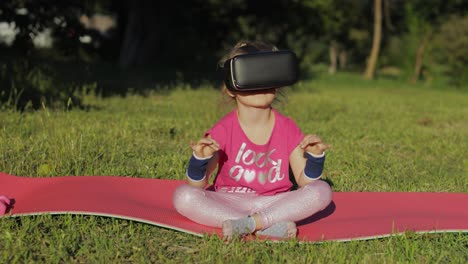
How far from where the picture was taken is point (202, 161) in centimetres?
334

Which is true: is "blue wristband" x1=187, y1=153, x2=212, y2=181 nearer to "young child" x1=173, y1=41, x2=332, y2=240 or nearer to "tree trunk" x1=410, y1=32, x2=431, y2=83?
"young child" x1=173, y1=41, x2=332, y2=240

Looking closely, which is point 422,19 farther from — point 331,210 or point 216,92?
point 331,210

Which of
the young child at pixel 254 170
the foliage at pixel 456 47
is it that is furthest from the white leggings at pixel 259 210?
the foliage at pixel 456 47

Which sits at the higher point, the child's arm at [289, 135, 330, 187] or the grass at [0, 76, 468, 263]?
the child's arm at [289, 135, 330, 187]

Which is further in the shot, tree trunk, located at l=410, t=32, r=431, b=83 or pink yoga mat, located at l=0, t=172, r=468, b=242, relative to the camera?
tree trunk, located at l=410, t=32, r=431, b=83

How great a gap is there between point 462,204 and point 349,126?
3.77 m

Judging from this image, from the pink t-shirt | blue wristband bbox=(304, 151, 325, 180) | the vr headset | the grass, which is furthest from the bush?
blue wristband bbox=(304, 151, 325, 180)

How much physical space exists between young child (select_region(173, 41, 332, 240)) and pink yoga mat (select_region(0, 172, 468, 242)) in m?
0.13

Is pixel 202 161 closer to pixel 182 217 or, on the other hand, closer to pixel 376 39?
pixel 182 217

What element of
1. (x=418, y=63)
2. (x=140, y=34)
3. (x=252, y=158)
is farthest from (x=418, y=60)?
(x=252, y=158)

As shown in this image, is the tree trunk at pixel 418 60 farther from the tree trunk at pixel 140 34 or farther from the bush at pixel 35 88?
the bush at pixel 35 88

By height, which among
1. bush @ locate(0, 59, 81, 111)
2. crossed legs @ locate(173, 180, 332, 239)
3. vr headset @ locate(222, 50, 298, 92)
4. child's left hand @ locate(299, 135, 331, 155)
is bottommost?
bush @ locate(0, 59, 81, 111)

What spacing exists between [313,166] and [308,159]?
0.15 feet

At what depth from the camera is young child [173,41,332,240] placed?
11.0 ft
